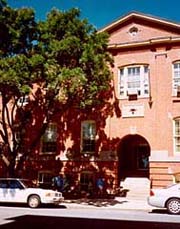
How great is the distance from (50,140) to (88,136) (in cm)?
292

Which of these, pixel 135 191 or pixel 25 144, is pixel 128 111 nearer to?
pixel 135 191

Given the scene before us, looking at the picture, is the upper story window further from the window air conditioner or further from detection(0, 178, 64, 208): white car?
detection(0, 178, 64, 208): white car

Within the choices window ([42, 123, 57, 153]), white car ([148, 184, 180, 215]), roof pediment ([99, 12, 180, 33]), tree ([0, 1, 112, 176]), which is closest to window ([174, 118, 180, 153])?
tree ([0, 1, 112, 176])

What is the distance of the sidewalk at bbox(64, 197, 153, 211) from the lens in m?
19.8

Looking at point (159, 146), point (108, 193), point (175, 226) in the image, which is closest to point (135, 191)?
point (108, 193)

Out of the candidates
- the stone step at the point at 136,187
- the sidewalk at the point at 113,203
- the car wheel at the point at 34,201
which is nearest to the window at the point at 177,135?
the stone step at the point at 136,187

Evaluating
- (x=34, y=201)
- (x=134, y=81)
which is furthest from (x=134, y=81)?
(x=34, y=201)

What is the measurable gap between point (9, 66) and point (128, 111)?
28.6ft

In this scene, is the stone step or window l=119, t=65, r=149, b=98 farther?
window l=119, t=65, r=149, b=98

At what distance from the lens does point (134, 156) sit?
26.9 meters

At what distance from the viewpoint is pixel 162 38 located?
2516 cm

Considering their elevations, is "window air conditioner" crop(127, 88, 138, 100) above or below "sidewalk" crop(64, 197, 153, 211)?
above

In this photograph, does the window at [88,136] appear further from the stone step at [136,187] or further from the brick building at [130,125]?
the stone step at [136,187]

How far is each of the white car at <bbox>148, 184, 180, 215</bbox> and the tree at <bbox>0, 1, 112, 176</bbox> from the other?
683 centimetres
